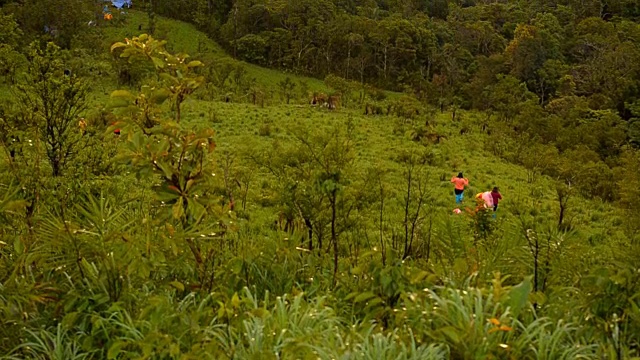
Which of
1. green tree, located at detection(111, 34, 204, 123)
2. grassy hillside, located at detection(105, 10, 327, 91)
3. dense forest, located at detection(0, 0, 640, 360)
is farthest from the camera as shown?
grassy hillside, located at detection(105, 10, 327, 91)

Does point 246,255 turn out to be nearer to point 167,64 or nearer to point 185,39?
point 167,64

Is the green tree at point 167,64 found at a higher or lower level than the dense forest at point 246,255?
higher

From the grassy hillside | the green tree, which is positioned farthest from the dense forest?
the grassy hillside

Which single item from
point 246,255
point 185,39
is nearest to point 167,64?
point 246,255

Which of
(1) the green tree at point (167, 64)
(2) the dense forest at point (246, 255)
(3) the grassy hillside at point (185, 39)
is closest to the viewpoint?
(2) the dense forest at point (246, 255)

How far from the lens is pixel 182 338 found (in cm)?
290

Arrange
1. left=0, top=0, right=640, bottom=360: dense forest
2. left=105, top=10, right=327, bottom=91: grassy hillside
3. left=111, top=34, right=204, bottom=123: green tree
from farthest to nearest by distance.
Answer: left=105, top=10, right=327, bottom=91: grassy hillside < left=111, top=34, right=204, bottom=123: green tree < left=0, top=0, right=640, bottom=360: dense forest

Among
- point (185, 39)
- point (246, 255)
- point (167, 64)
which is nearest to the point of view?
point (167, 64)

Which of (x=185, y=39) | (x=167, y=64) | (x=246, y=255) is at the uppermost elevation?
(x=185, y=39)

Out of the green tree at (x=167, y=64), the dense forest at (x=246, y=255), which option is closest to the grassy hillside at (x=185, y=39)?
the dense forest at (x=246, y=255)

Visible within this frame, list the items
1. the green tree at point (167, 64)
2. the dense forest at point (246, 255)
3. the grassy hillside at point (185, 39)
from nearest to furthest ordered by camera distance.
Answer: the dense forest at point (246, 255), the green tree at point (167, 64), the grassy hillside at point (185, 39)

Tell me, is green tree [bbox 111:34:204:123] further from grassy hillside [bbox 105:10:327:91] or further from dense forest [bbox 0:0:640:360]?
grassy hillside [bbox 105:10:327:91]

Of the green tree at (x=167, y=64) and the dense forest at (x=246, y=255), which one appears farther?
the green tree at (x=167, y=64)

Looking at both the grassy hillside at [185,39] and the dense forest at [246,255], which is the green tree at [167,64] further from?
the grassy hillside at [185,39]
